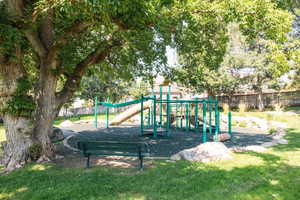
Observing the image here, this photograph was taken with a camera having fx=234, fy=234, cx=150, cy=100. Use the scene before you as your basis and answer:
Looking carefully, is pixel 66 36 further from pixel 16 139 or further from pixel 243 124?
pixel 243 124

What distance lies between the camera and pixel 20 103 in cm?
553

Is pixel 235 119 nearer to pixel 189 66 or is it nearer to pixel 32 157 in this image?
pixel 189 66

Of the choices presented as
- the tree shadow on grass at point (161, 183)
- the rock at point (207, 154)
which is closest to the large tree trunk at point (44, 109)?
the tree shadow on grass at point (161, 183)

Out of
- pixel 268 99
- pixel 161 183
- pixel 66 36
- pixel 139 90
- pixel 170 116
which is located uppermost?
pixel 139 90

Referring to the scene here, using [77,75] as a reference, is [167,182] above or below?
below

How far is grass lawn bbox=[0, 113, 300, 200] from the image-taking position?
3668mm

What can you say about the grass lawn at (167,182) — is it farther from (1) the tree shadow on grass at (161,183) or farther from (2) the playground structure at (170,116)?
(2) the playground structure at (170,116)

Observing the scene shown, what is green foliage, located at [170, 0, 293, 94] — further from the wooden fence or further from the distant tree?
the distant tree

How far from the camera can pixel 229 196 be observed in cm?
354

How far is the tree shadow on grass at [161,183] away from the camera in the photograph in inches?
144

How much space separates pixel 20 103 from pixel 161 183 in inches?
150

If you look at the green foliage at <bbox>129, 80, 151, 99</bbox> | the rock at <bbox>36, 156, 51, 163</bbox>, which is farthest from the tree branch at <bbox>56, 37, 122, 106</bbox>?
the green foliage at <bbox>129, 80, 151, 99</bbox>

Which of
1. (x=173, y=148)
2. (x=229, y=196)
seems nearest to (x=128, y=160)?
(x=173, y=148)

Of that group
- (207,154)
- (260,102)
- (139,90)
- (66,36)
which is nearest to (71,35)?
(66,36)
